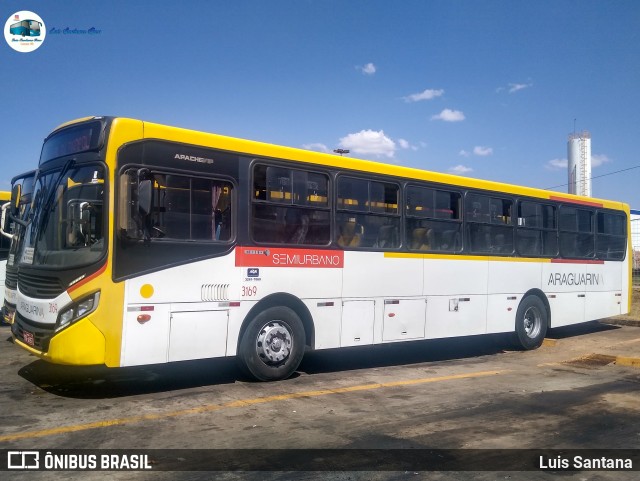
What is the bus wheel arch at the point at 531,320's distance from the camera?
1326 cm

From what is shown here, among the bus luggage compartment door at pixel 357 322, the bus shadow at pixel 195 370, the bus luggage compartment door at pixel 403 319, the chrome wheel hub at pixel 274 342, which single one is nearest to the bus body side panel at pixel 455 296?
the bus luggage compartment door at pixel 403 319

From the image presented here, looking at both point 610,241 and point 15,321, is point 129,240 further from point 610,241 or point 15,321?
point 610,241

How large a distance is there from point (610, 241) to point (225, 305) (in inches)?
460

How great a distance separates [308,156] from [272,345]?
9.75ft

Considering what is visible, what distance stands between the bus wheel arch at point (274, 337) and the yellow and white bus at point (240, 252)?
22 mm

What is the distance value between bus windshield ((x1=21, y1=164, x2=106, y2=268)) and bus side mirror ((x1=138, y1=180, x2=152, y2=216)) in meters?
0.46

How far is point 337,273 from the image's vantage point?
9781 millimetres

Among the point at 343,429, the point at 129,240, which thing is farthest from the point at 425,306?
the point at 129,240

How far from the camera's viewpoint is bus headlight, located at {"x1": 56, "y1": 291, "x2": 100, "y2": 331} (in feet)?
23.7

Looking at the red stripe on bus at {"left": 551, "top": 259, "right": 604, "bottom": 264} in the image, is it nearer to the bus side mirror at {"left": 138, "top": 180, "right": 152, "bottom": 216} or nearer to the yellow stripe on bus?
the yellow stripe on bus

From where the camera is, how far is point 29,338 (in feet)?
25.7

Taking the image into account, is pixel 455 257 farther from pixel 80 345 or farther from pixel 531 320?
pixel 80 345

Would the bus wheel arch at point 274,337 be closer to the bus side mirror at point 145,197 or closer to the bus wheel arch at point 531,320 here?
the bus side mirror at point 145,197

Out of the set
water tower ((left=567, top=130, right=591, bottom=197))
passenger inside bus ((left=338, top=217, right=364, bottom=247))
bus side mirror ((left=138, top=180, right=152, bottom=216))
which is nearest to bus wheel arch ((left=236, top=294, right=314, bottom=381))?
passenger inside bus ((left=338, top=217, right=364, bottom=247))
